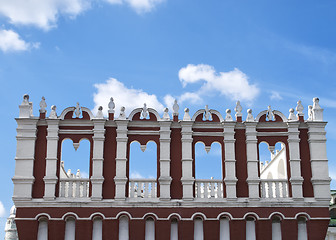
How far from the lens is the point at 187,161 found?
3131cm

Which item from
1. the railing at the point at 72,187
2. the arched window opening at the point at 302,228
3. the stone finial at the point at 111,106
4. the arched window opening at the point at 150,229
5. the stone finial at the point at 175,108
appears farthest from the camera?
the stone finial at the point at 175,108

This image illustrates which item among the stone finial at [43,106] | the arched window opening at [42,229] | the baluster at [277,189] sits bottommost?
the arched window opening at [42,229]

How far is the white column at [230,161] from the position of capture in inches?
1221

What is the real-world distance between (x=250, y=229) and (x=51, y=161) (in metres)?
11.7

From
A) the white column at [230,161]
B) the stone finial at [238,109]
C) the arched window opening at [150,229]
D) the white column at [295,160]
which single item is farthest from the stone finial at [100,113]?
the white column at [295,160]

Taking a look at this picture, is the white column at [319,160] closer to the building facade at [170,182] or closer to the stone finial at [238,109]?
the building facade at [170,182]

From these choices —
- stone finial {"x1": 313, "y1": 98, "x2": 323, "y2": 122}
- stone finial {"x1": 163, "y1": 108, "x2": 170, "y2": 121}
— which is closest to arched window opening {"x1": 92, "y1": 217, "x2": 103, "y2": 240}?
stone finial {"x1": 163, "y1": 108, "x2": 170, "y2": 121}

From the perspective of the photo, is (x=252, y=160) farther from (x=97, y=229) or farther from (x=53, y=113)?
(x=53, y=113)

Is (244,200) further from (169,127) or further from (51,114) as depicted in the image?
(51,114)

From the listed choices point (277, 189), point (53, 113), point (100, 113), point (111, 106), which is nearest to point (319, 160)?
point (277, 189)

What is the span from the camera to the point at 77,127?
31.7 m

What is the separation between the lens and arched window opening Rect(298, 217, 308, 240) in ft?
101

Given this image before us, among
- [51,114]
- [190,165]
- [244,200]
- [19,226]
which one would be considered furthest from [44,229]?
[244,200]

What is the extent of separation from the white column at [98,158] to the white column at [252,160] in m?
8.25
